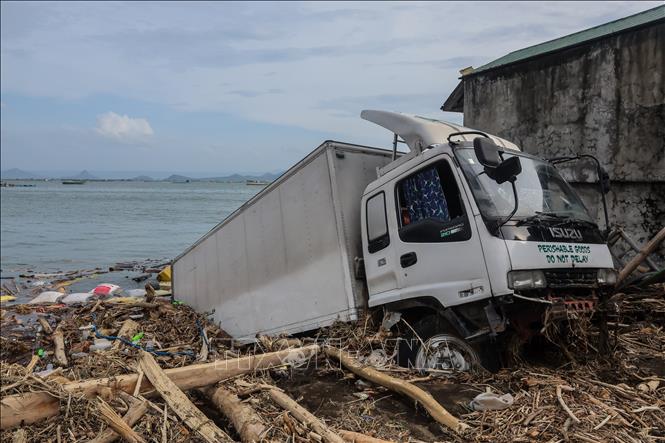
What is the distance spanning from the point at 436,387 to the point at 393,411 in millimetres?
533

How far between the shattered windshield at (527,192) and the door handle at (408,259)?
0.97m

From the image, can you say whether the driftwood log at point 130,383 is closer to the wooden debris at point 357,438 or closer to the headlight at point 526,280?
the wooden debris at point 357,438

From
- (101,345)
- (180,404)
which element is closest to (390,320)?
(180,404)

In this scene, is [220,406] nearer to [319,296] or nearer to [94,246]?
[319,296]

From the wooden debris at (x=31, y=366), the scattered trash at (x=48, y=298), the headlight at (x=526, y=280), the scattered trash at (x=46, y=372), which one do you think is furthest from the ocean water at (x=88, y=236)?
the headlight at (x=526, y=280)

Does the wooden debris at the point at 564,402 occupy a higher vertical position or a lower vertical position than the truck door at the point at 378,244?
lower

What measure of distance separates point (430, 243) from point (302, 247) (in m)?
2.25

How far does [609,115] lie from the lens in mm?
9359

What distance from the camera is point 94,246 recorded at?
28.9 meters

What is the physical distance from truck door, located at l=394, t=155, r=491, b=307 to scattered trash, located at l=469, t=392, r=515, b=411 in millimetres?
910

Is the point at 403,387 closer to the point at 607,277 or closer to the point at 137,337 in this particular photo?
the point at 607,277

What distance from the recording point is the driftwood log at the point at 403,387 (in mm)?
3848

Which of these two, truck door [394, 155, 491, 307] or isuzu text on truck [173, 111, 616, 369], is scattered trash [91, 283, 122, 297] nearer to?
isuzu text on truck [173, 111, 616, 369]

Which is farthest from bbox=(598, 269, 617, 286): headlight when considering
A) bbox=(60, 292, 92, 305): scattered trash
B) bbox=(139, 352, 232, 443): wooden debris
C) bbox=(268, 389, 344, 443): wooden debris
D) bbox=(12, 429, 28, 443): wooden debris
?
bbox=(60, 292, 92, 305): scattered trash
